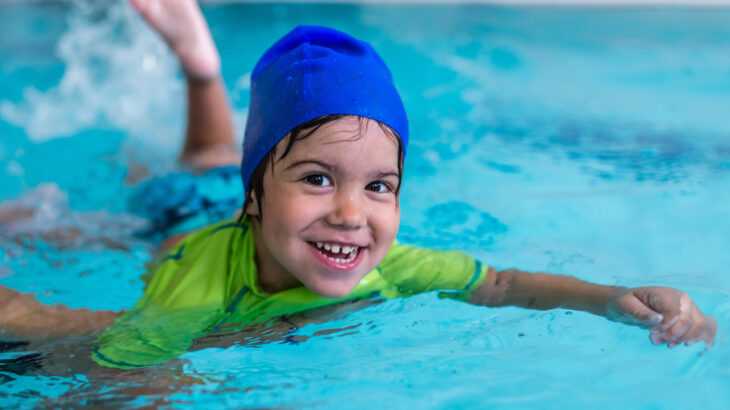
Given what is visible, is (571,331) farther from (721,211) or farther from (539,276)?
(721,211)

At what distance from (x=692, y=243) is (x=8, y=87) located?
314 centimetres

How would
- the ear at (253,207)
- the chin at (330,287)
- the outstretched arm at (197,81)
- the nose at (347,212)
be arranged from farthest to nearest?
the outstretched arm at (197,81)
the ear at (253,207)
the chin at (330,287)
the nose at (347,212)

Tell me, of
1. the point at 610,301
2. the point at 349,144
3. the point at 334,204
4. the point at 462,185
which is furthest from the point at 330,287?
the point at 462,185

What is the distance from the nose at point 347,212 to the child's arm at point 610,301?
457mm

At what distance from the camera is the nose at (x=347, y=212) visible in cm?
164

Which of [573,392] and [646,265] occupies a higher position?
[646,265]

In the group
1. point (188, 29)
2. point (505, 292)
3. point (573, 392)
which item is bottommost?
point (573, 392)

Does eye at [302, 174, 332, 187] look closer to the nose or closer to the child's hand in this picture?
the nose

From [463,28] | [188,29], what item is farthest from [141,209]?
[463,28]

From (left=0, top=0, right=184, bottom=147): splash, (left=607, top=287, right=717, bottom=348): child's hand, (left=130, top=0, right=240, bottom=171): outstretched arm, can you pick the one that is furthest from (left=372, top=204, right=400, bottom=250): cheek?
(left=0, top=0, right=184, bottom=147): splash

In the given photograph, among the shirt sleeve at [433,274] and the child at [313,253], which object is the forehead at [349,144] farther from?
the shirt sleeve at [433,274]

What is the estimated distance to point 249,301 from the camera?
192 cm

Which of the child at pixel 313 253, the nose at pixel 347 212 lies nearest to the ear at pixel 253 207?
the child at pixel 313 253

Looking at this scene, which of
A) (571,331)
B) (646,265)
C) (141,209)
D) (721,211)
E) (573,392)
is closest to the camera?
(573,392)
